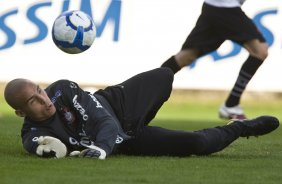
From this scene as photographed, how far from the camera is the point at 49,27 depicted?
14039 mm

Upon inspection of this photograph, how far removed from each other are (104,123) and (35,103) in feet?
1.52

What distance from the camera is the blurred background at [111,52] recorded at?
45.9ft

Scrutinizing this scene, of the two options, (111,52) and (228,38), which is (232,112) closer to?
(228,38)

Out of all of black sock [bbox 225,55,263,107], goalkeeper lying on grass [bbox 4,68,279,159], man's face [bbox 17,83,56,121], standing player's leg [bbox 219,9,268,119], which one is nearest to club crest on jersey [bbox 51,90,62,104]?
goalkeeper lying on grass [bbox 4,68,279,159]

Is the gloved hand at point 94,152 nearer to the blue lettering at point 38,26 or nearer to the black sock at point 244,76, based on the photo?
the black sock at point 244,76

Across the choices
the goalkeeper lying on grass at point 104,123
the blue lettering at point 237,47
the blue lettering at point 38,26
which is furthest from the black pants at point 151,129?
the blue lettering at point 38,26

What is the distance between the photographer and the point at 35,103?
648 centimetres

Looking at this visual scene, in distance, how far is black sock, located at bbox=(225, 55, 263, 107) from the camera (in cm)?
1058

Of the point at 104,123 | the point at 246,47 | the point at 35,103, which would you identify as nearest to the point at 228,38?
the point at 246,47

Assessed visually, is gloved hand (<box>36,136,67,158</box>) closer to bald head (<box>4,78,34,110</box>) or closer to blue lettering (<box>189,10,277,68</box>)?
bald head (<box>4,78,34,110</box>)

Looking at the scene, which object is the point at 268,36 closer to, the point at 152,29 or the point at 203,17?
the point at 152,29

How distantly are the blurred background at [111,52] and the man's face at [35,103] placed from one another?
7367 mm

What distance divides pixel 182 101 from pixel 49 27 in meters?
2.32

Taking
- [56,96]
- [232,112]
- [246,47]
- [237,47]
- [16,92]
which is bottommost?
[237,47]
